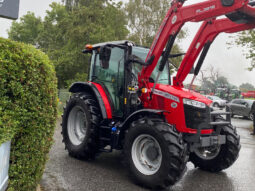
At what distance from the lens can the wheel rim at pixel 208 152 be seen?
532cm

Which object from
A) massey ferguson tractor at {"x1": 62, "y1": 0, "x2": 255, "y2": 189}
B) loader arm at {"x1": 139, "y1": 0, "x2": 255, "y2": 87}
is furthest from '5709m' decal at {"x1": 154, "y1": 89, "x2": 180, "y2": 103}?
loader arm at {"x1": 139, "y1": 0, "x2": 255, "y2": 87}

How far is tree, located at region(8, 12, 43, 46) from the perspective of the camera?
42.9 metres

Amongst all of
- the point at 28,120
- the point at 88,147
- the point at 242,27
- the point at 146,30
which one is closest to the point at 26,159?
the point at 28,120

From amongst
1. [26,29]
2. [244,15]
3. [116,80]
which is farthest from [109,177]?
[26,29]

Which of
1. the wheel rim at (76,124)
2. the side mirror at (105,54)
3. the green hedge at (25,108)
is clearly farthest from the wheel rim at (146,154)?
the wheel rim at (76,124)

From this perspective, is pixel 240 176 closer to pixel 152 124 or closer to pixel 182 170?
pixel 182 170

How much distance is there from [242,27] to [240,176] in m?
2.93

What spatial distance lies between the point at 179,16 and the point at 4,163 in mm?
3460

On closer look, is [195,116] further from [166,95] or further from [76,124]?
[76,124]

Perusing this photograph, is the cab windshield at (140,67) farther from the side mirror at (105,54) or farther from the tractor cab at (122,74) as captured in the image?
the side mirror at (105,54)

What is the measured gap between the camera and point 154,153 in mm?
4410

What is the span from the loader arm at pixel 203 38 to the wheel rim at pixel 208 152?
1481 mm

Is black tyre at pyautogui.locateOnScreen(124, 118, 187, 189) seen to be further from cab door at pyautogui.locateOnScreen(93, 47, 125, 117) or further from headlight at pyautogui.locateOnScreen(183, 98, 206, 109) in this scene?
cab door at pyautogui.locateOnScreen(93, 47, 125, 117)

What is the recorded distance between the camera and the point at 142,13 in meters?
29.9
